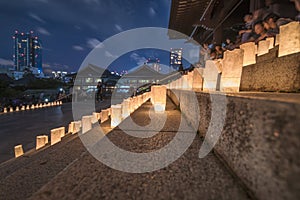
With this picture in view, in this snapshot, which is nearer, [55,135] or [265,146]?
[265,146]

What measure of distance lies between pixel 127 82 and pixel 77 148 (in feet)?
100

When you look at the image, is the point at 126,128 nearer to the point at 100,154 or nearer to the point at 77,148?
the point at 100,154

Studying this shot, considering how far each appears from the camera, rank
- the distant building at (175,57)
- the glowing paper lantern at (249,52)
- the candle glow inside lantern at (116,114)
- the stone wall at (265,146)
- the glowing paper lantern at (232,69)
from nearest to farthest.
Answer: the stone wall at (265,146), the glowing paper lantern at (232,69), the glowing paper lantern at (249,52), the candle glow inside lantern at (116,114), the distant building at (175,57)

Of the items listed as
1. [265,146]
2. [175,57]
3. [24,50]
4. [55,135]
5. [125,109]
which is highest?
[24,50]

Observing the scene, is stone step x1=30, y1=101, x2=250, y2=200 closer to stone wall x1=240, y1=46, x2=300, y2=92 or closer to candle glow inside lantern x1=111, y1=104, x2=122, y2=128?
stone wall x1=240, y1=46, x2=300, y2=92

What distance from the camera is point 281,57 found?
8.30 ft

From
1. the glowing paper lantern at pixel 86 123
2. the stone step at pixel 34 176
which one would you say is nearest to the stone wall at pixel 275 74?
the stone step at pixel 34 176

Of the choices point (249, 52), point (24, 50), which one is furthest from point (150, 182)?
point (24, 50)

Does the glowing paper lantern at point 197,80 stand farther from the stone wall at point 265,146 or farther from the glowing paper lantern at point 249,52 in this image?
the stone wall at point 265,146

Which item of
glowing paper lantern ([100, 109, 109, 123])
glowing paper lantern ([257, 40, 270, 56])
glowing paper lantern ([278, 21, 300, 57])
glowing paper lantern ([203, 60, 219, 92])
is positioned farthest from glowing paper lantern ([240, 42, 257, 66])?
glowing paper lantern ([100, 109, 109, 123])

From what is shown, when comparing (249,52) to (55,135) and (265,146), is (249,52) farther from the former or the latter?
(55,135)

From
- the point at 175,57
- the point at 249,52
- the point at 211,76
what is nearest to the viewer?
the point at 249,52

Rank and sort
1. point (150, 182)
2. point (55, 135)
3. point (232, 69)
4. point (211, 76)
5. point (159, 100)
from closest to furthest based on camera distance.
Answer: point (150, 182) → point (232, 69) → point (211, 76) → point (159, 100) → point (55, 135)

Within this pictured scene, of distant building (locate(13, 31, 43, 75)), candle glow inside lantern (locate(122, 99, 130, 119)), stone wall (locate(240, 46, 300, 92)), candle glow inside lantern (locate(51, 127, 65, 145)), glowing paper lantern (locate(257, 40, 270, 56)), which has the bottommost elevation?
candle glow inside lantern (locate(51, 127, 65, 145))
